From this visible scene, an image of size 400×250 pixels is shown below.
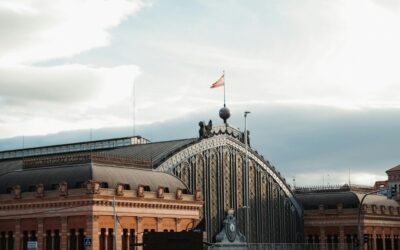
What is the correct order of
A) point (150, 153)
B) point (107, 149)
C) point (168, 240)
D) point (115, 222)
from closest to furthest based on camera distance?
point (168, 240) < point (115, 222) < point (150, 153) < point (107, 149)

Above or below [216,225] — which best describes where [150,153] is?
above

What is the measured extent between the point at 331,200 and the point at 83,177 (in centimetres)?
5733

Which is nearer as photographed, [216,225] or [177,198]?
[177,198]

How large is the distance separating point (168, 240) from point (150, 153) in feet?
201

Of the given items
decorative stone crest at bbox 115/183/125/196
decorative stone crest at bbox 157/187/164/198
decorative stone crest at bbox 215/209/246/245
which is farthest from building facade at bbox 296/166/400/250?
A: decorative stone crest at bbox 115/183/125/196

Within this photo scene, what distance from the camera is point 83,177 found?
82.7m

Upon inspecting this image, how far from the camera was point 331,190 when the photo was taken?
424 feet

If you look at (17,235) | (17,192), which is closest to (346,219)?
(17,235)

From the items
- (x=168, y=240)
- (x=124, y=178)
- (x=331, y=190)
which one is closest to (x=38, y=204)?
(x=124, y=178)

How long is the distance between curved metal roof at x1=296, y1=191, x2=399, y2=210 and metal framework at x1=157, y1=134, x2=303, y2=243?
3.22 meters

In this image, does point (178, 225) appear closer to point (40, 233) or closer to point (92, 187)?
point (92, 187)

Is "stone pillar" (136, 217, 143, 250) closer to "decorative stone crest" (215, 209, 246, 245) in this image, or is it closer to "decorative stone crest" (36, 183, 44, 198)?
"decorative stone crest" (36, 183, 44, 198)

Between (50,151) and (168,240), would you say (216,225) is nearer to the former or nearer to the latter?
(50,151)

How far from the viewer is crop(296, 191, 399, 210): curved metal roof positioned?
12581 cm
